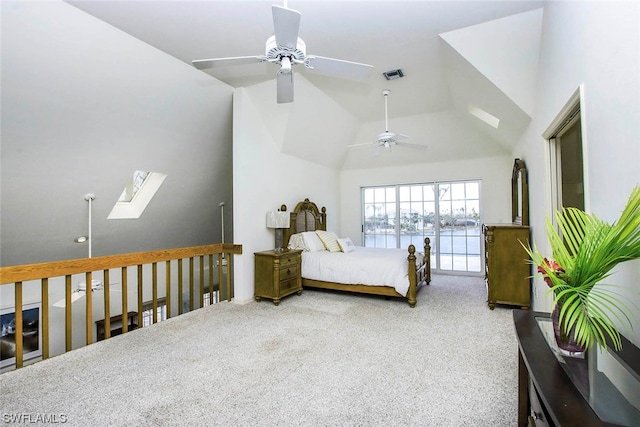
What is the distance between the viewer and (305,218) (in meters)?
5.50

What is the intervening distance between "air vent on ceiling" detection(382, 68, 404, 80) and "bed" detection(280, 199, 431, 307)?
231cm

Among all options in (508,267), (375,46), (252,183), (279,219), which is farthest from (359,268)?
(375,46)

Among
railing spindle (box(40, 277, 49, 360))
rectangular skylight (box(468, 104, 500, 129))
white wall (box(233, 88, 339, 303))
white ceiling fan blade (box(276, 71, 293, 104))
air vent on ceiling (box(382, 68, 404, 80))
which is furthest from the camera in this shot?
rectangular skylight (box(468, 104, 500, 129))

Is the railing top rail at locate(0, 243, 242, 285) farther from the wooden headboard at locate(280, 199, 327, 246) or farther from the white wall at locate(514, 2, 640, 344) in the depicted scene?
the white wall at locate(514, 2, 640, 344)

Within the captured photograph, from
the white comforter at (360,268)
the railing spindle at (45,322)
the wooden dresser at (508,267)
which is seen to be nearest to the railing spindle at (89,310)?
the railing spindle at (45,322)

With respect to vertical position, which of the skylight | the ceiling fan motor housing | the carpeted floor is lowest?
the carpeted floor

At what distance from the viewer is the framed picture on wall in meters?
4.46

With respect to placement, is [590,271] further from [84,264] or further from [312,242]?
[312,242]

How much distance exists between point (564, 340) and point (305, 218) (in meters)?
4.50

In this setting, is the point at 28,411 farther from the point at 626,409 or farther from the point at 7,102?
the point at 626,409

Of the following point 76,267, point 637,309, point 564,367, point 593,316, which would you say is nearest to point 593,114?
point 637,309

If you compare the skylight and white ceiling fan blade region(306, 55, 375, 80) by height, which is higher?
white ceiling fan blade region(306, 55, 375, 80)

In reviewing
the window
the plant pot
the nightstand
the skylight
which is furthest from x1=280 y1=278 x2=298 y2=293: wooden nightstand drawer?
the plant pot

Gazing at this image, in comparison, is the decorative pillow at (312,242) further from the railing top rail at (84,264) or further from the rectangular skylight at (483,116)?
the rectangular skylight at (483,116)
